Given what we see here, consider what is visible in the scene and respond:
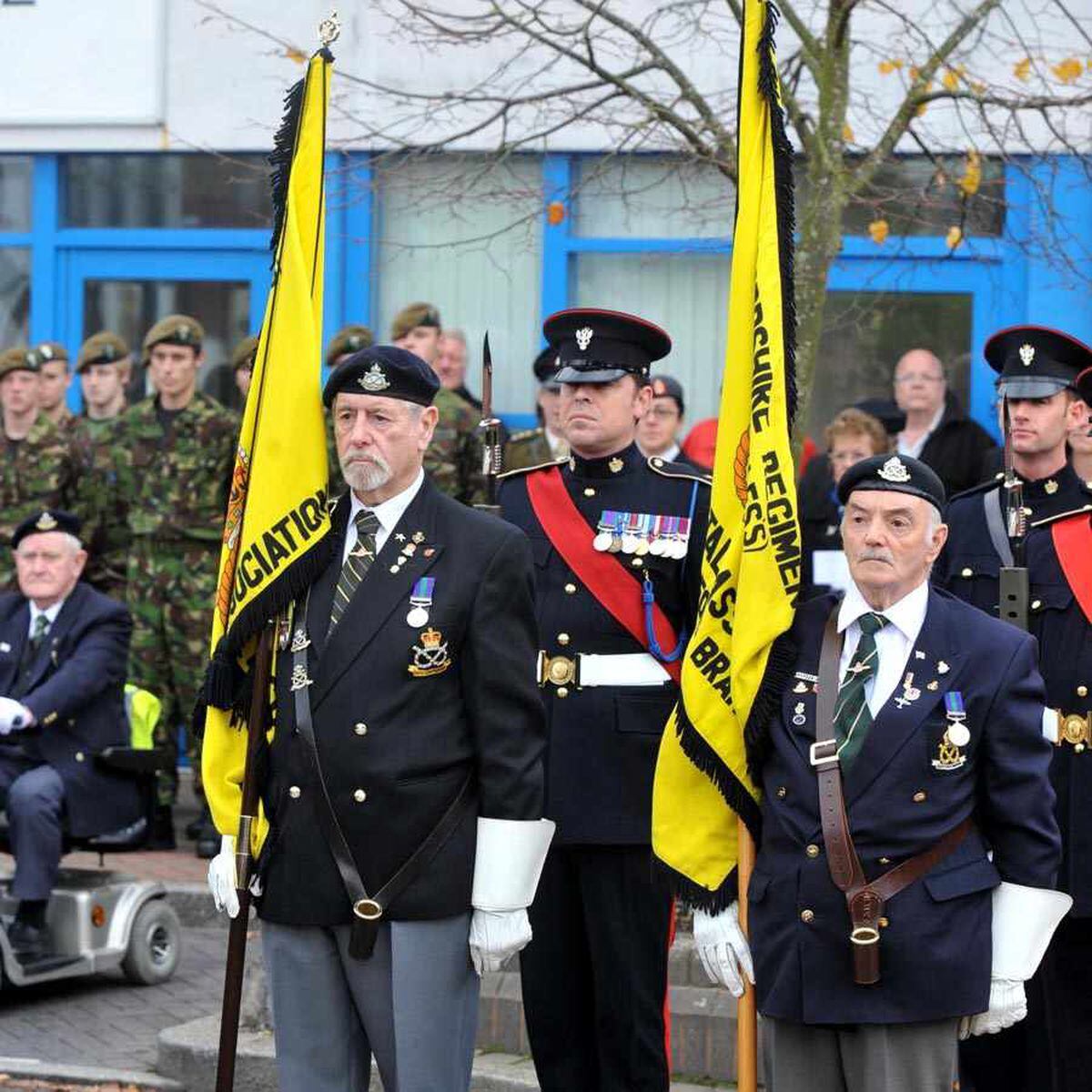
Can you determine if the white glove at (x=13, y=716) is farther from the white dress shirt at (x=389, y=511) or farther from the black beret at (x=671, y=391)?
the white dress shirt at (x=389, y=511)

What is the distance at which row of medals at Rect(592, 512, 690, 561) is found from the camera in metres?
5.94

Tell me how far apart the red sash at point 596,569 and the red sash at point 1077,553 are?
1.08 m

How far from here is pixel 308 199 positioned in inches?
209

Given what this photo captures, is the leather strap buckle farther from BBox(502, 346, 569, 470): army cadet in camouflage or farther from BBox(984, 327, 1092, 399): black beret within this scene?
BBox(502, 346, 569, 470): army cadet in camouflage

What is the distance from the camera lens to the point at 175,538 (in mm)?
10305

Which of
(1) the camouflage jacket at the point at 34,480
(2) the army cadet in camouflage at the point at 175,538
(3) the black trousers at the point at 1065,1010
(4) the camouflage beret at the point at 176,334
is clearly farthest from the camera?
(1) the camouflage jacket at the point at 34,480

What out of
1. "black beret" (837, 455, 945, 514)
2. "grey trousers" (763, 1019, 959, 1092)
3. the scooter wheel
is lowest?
the scooter wheel

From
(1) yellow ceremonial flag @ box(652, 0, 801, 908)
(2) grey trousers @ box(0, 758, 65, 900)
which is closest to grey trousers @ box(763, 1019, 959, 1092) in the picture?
(1) yellow ceremonial flag @ box(652, 0, 801, 908)

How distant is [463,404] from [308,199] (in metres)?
4.70

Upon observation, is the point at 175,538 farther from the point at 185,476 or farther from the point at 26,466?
the point at 26,466

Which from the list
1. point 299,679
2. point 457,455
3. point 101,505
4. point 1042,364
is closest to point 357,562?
point 299,679

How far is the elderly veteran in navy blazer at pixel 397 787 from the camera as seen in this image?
483 cm

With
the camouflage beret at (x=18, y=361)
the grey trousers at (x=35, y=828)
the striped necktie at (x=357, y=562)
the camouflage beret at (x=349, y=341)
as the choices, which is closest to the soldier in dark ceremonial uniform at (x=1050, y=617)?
the striped necktie at (x=357, y=562)

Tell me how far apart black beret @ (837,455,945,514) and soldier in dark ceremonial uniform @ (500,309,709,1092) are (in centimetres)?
113
